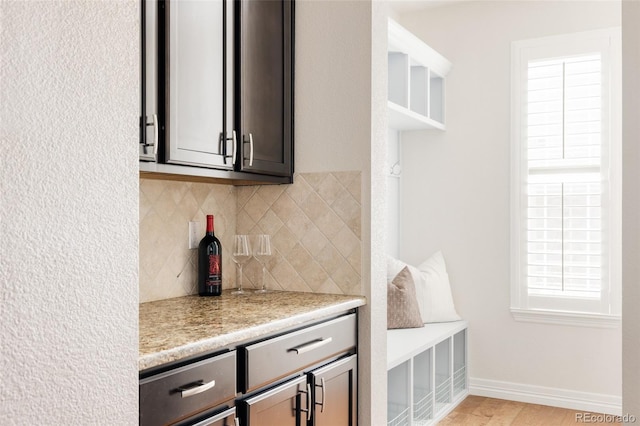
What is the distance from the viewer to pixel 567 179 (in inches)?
157

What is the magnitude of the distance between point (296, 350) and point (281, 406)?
Result: 189 millimetres

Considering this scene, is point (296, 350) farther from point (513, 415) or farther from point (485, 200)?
point (485, 200)

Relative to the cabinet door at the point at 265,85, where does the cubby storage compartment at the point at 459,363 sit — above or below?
below

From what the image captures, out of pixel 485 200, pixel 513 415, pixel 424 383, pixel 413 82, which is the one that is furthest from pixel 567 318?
pixel 413 82

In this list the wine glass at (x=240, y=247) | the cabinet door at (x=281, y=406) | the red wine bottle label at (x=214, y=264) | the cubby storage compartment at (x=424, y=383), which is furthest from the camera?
the cubby storage compartment at (x=424, y=383)

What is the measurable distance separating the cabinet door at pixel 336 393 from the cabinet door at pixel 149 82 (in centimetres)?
97

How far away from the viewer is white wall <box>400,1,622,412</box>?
157 inches

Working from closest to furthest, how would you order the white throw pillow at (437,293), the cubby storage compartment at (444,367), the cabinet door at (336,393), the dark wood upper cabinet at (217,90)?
1. the dark wood upper cabinet at (217,90)
2. the cabinet door at (336,393)
3. the cubby storage compartment at (444,367)
4. the white throw pillow at (437,293)

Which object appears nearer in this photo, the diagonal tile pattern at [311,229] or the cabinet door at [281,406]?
the cabinet door at [281,406]

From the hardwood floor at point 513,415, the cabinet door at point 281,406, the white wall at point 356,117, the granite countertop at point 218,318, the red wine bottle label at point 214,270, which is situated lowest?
the hardwood floor at point 513,415

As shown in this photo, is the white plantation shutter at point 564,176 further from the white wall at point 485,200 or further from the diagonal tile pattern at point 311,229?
the diagonal tile pattern at point 311,229

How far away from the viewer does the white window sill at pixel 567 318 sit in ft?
12.7

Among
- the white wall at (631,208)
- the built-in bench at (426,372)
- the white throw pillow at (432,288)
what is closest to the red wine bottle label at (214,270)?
the built-in bench at (426,372)

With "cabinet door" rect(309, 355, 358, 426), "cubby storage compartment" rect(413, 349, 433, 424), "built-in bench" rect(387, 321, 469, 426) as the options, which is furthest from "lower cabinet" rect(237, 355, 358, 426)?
"cubby storage compartment" rect(413, 349, 433, 424)
